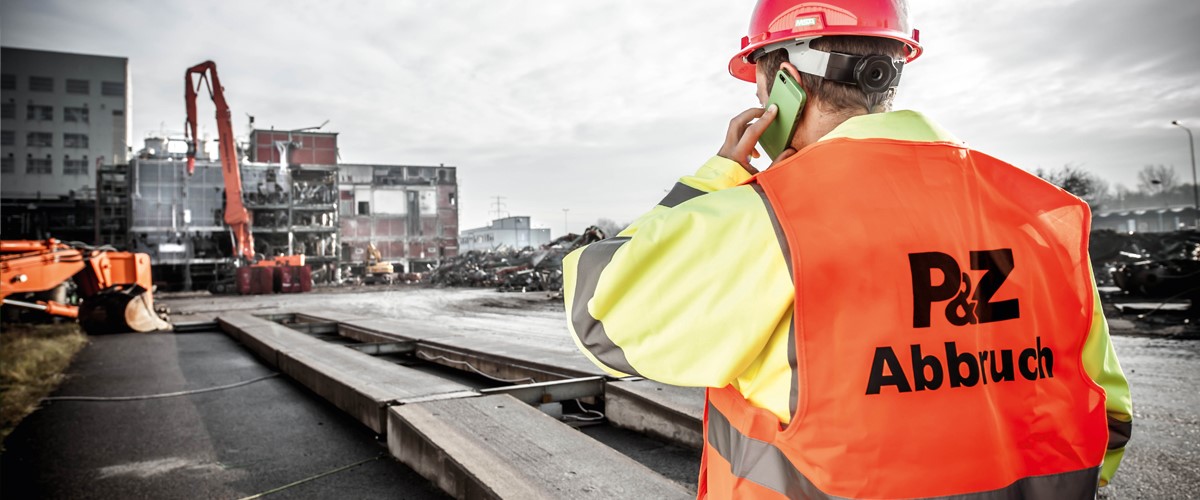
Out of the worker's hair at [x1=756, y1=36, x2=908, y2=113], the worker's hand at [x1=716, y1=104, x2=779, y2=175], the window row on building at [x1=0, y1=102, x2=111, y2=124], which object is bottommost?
the worker's hand at [x1=716, y1=104, x2=779, y2=175]

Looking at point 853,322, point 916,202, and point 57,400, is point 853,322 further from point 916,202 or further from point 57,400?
point 57,400

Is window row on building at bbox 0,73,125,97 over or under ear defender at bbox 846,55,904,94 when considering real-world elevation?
over

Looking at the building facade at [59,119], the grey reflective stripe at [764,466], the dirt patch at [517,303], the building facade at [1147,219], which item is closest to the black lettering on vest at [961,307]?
the grey reflective stripe at [764,466]

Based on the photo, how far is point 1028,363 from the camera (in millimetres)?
1256

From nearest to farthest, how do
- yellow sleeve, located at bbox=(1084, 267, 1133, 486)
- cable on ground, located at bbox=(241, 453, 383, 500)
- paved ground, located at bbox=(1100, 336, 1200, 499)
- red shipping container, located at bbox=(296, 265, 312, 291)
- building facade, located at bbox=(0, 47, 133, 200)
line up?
yellow sleeve, located at bbox=(1084, 267, 1133, 486) → paved ground, located at bbox=(1100, 336, 1200, 499) → cable on ground, located at bbox=(241, 453, 383, 500) → red shipping container, located at bbox=(296, 265, 312, 291) → building facade, located at bbox=(0, 47, 133, 200)

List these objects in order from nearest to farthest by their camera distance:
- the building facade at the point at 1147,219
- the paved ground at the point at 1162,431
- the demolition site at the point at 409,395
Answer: the demolition site at the point at 409,395 → the paved ground at the point at 1162,431 → the building facade at the point at 1147,219

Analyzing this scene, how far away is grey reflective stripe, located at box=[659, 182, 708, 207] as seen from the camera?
1.48m

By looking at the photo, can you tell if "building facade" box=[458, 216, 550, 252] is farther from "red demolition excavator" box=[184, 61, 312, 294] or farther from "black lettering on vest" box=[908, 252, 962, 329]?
"black lettering on vest" box=[908, 252, 962, 329]

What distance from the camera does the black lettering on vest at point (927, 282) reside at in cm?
117

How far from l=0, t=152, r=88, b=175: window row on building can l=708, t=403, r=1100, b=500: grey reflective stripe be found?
74579mm

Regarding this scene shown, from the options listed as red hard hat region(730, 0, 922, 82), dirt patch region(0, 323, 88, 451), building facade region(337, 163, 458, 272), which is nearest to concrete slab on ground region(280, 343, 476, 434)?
dirt patch region(0, 323, 88, 451)

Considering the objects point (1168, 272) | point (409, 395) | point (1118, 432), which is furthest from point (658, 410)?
point (1168, 272)

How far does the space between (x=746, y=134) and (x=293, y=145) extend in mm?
55709

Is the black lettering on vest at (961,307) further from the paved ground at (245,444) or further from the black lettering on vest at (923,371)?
the paved ground at (245,444)
